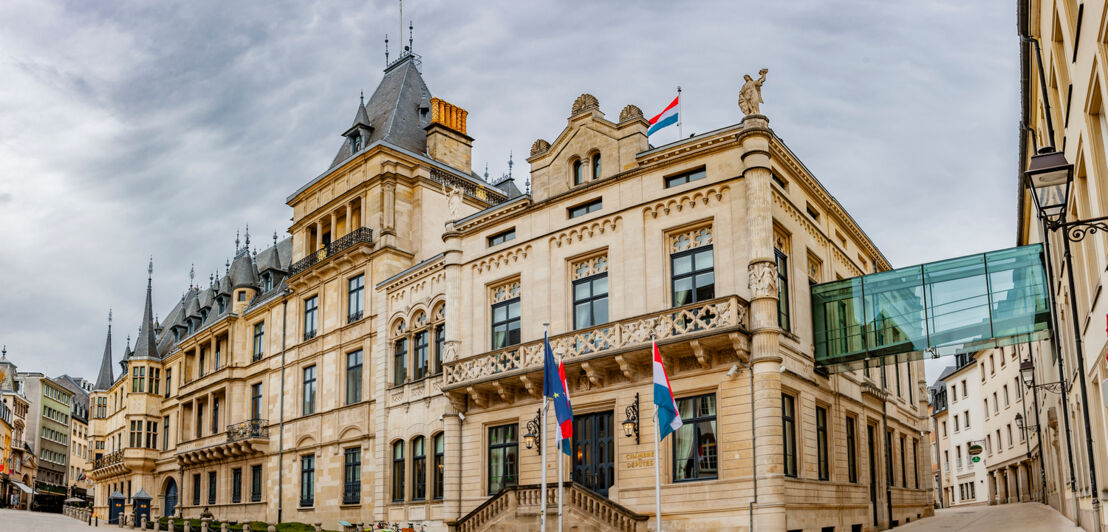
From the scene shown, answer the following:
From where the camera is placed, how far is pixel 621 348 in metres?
23.2

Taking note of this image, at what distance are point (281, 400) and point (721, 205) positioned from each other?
23429 millimetres

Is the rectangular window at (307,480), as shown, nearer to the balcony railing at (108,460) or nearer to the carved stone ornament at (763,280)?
the carved stone ornament at (763,280)

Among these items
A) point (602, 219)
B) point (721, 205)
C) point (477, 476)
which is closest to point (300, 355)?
point (477, 476)

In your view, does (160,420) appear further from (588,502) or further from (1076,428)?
(1076,428)

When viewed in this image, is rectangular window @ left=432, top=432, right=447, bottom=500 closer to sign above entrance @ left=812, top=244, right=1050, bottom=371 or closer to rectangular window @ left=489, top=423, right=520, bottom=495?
rectangular window @ left=489, top=423, right=520, bottom=495

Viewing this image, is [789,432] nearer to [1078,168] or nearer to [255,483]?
[1078,168]

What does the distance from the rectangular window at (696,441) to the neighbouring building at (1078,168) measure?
769 centimetres

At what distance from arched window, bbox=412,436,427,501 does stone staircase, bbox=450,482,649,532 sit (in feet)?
17.9

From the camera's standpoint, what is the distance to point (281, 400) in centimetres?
3912

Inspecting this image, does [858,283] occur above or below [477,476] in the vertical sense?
above

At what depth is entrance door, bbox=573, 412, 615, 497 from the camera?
2405 cm

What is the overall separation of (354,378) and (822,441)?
58.8ft

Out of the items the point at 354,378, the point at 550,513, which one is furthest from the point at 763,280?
the point at 354,378

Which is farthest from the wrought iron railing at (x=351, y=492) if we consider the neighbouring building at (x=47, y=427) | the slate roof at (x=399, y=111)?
the neighbouring building at (x=47, y=427)
